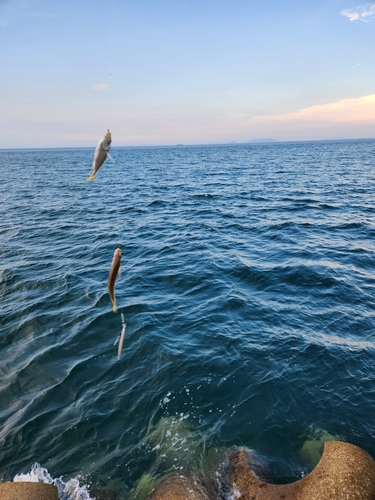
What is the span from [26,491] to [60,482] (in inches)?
39.8

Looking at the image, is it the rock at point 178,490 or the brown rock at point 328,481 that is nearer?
the brown rock at point 328,481

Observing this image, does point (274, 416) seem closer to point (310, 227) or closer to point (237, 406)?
point (237, 406)

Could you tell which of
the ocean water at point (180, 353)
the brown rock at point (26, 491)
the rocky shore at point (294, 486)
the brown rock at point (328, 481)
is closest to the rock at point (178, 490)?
the rocky shore at point (294, 486)

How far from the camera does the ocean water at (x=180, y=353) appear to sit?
7.16 m

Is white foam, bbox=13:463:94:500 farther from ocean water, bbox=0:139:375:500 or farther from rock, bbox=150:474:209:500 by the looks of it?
rock, bbox=150:474:209:500

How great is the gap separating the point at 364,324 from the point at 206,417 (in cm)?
661

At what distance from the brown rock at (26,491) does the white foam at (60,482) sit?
0.40 meters

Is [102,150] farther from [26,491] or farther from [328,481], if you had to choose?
[328,481]

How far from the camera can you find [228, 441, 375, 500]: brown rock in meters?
5.57

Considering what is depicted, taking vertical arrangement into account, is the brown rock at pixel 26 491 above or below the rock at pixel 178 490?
above

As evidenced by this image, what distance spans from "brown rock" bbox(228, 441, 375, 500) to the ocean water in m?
0.51

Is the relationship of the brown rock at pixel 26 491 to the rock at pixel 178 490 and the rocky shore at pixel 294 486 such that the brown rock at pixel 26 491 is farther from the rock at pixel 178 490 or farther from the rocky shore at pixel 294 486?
the rock at pixel 178 490

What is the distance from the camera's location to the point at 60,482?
21.4ft

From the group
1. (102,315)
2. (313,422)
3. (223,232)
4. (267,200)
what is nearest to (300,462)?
(313,422)
